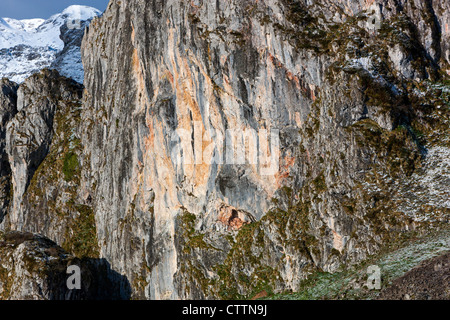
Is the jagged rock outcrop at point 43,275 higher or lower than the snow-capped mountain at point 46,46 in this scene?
lower

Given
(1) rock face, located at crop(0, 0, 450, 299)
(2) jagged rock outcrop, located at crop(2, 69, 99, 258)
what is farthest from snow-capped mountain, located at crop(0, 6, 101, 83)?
(1) rock face, located at crop(0, 0, 450, 299)

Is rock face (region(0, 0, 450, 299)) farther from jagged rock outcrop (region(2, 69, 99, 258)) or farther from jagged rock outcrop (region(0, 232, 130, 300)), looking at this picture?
jagged rock outcrop (region(0, 232, 130, 300))

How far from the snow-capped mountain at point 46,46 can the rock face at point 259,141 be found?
64452mm

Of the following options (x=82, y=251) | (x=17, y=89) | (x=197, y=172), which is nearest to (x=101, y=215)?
(x=82, y=251)

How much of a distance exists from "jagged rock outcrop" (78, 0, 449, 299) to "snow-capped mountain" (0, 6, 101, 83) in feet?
219

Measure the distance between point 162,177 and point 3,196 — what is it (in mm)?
40983

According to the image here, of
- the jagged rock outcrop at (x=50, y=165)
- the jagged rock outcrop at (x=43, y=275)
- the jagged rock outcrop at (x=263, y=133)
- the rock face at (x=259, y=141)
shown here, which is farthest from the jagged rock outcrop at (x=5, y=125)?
the jagged rock outcrop at (x=263, y=133)

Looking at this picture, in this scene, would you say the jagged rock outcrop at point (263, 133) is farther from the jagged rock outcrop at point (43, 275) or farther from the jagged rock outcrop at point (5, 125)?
the jagged rock outcrop at point (5, 125)

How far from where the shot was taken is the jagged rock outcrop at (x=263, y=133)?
35656 mm

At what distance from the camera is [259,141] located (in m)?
45.2

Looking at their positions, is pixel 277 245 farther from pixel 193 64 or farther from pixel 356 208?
pixel 193 64

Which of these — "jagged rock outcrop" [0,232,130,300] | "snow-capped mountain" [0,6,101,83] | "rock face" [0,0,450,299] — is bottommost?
"jagged rock outcrop" [0,232,130,300]

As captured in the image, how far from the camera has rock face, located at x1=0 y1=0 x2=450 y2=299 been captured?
115 feet

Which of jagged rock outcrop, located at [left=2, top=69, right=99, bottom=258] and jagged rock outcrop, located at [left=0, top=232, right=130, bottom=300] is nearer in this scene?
jagged rock outcrop, located at [left=0, top=232, right=130, bottom=300]
